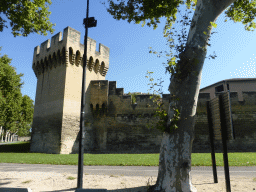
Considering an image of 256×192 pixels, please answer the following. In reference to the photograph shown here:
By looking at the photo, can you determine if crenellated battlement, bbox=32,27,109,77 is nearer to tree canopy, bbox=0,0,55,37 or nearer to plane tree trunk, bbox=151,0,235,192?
tree canopy, bbox=0,0,55,37

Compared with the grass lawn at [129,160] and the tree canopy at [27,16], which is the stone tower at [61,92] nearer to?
the grass lawn at [129,160]

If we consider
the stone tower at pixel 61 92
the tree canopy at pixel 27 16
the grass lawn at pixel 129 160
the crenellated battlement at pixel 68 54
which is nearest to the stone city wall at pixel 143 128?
the stone tower at pixel 61 92

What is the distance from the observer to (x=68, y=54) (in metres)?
18.3

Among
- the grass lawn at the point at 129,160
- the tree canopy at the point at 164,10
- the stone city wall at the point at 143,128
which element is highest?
the tree canopy at the point at 164,10

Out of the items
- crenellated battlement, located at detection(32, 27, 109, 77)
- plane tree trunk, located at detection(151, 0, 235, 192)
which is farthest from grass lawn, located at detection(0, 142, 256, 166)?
crenellated battlement, located at detection(32, 27, 109, 77)

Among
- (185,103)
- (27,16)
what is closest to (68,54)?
(27,16)

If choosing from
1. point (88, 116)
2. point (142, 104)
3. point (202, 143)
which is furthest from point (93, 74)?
point (202, 143)

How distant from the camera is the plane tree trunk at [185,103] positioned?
13.3 ft

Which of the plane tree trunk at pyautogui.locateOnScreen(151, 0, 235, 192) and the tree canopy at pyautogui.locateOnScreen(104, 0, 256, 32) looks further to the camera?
the tree canopy at pyautogui.locateOnScreen(104, 0, 256, 32)

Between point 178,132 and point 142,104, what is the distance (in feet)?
48.1

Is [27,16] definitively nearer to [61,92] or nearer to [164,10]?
[164,10]

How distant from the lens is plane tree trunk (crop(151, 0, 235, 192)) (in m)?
4.06

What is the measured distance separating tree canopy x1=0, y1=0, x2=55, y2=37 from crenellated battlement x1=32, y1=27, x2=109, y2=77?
8.58m

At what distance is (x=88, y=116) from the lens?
19.1 m
